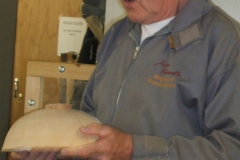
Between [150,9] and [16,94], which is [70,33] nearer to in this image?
[16,94]

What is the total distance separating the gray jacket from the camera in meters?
0.66

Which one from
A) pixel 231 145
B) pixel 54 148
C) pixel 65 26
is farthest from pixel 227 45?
pixel 65 26

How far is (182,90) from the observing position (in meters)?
0.73

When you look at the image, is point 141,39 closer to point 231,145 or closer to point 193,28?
point 193,28

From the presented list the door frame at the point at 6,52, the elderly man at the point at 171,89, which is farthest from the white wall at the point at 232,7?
the door frame at the point at 6,52

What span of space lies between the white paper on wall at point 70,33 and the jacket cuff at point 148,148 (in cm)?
136

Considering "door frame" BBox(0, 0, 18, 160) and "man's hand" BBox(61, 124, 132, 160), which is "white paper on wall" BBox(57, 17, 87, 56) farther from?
"man's hand" BBox(61, 124, 132, 160)

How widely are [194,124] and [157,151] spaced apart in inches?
4.7

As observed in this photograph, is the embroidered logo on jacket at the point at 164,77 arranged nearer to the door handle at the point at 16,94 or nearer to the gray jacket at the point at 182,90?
the gray jacket at the point at 182,90

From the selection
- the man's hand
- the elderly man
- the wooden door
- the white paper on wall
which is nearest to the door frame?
the wooden door

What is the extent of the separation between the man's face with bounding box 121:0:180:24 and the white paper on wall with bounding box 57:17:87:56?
3.80 ft

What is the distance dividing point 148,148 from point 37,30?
1.52 m

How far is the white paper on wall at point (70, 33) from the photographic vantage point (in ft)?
6.52

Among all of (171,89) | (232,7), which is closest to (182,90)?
(171,89)
